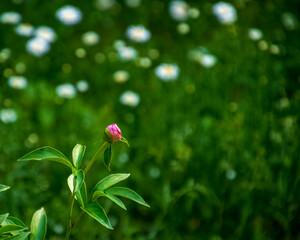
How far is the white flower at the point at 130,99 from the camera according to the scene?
2070mm

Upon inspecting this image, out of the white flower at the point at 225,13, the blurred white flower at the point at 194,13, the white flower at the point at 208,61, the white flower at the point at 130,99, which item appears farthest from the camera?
the blurred white flower at the point at 194,13

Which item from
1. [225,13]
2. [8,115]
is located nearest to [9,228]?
[8,115]

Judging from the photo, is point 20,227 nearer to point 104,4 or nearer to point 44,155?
point 44,155

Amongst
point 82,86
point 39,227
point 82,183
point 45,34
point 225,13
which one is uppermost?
point 82,183

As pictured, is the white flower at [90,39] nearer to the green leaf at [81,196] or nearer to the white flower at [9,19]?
the white flower at [9,19]

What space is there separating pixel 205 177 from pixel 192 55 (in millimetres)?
1080

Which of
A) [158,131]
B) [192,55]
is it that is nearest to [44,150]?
[158,131]

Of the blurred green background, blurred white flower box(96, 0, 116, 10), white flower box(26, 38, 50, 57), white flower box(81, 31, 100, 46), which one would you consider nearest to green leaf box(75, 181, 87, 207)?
the blurred green background

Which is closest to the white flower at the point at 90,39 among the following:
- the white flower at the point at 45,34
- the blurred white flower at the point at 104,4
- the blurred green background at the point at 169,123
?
the blurred green background at the point at 169,123

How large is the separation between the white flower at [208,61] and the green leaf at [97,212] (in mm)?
1686

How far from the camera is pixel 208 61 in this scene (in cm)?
231

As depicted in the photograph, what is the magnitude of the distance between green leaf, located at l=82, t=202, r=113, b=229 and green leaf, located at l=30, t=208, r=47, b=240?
0.11m

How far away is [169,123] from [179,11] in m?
1.11

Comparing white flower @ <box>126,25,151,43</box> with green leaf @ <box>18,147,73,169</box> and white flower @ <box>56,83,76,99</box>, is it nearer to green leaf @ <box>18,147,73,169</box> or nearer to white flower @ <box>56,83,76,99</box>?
white flower @ <box>56,83,76,99</box>
